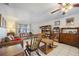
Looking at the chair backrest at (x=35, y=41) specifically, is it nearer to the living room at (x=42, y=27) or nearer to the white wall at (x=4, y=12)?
the living room at (x=42, y=27)

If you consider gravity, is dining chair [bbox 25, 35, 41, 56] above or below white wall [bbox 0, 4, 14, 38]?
below

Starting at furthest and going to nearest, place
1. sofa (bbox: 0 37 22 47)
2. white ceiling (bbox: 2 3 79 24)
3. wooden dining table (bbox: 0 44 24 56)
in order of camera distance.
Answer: white ceiling (bbox: 2 3 79 24)
sofa (bbox: 0 37 22 47)
wooden dining table (bbox: 0 44 24 56)

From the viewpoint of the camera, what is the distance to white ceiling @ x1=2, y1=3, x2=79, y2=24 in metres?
2.25

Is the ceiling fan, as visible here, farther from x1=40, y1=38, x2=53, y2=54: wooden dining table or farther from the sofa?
the sofa

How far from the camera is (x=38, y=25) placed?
2254mm

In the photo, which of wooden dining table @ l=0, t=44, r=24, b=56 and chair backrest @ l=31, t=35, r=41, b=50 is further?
chair backrest @ l=31, t=35, r=41, b=50

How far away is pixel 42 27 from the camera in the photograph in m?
2.24

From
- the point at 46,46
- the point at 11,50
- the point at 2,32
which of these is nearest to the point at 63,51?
the point at 46,46

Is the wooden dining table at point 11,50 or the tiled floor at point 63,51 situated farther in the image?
the tiled floor at point 63,51

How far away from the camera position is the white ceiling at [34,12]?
2.25 m

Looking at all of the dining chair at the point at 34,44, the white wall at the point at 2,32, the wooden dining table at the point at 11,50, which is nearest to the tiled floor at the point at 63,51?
the dining chair at the point at 34,44

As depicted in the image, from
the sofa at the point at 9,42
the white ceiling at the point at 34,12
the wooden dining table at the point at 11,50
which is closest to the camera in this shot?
the wooden dining table at the point at 11,50

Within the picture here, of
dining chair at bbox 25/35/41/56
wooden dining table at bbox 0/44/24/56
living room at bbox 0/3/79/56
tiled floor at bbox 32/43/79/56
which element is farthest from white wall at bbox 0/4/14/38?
tiled floor at bbox 32/43/79/56

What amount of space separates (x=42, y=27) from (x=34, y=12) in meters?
0.34
